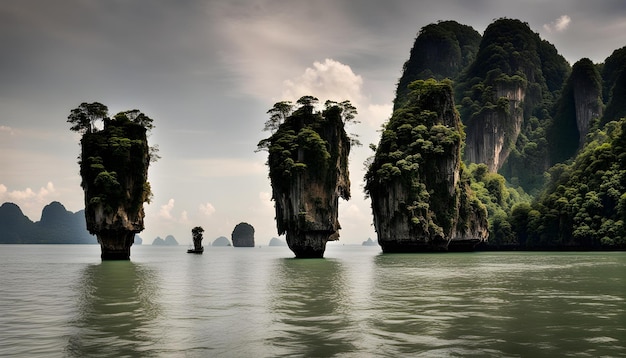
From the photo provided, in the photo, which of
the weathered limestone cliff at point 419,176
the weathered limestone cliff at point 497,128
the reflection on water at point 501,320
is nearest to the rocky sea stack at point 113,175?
the weathered limestone cliff at point 419,176

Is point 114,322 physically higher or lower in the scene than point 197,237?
lower

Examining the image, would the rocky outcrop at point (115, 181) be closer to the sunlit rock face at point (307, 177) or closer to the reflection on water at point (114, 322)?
the sunlit rock face at point (307, 177)

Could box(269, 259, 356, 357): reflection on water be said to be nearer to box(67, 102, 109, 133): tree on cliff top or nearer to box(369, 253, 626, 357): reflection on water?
box(369, 253, 626, 357): reflection on water

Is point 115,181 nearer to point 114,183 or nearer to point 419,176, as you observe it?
point 114,183

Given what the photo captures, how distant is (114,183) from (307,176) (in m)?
18.2

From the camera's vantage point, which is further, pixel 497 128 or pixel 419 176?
pixel 497 128

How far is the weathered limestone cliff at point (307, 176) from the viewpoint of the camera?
5372cm

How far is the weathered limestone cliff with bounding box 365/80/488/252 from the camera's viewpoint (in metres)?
67.7

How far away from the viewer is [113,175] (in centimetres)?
4856

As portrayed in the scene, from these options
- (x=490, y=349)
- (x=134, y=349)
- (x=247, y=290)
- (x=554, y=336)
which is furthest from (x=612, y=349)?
(x=247, y=290)

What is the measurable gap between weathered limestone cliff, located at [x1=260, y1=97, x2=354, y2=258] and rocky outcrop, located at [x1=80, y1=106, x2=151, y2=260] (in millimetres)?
13155

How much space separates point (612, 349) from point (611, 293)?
1070 centimetres

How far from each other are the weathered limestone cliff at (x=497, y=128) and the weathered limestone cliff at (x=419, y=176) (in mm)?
67552

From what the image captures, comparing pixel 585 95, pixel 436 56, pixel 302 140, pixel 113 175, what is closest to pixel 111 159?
pixel 113 175
